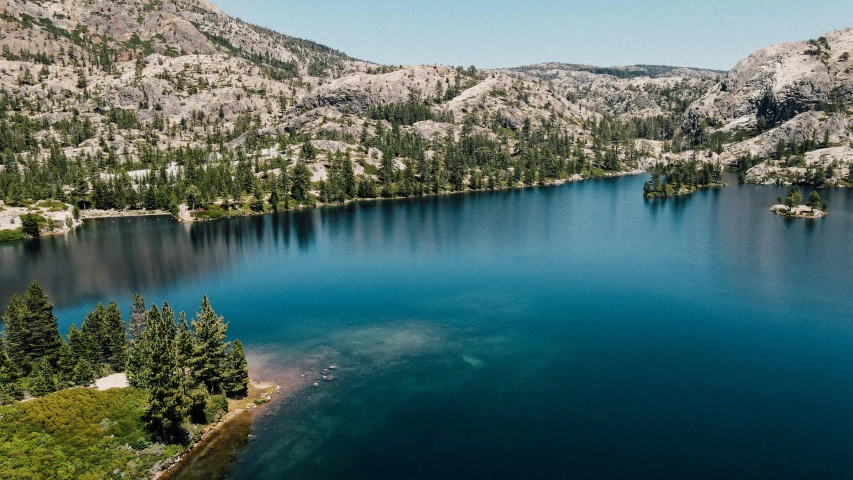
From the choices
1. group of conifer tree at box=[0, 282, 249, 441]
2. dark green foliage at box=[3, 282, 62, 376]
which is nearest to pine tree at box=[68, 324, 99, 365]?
group of conifer tree at box=[0, 282, 249, 441]

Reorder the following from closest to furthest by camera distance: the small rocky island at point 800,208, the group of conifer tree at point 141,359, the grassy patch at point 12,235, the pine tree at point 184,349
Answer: the group of conifer tree at point 141,359 < the pine tree at point 184,349 < the grassy patch at point 12,235 < the small rocky island at point 800,208

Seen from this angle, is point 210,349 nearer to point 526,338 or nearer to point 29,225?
point 526,338

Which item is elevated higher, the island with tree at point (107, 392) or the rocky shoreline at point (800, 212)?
the rocky shoreline at point (800, 212)

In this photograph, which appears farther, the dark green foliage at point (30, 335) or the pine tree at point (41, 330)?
the pine tree at point (41, 330)

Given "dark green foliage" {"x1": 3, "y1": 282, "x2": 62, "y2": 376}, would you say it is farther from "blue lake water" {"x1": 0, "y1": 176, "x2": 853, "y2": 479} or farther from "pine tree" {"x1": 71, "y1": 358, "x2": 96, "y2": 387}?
"blue lake water" {"x1": 0, "y1": 176, "x2": 853, "y2": 479}

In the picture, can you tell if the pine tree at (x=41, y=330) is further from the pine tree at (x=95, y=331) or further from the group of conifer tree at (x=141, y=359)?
the pine tree at (x=95, y=331)

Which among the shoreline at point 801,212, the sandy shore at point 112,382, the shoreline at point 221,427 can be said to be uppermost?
the shoreline at point 801,212

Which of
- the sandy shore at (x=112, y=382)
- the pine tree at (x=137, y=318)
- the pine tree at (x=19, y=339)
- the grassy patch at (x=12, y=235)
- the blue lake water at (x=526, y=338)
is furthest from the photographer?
the grassy patch at (x=12, y=235)

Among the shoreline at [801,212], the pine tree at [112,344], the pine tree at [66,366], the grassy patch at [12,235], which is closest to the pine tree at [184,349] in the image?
the pine tree at [112,344]
